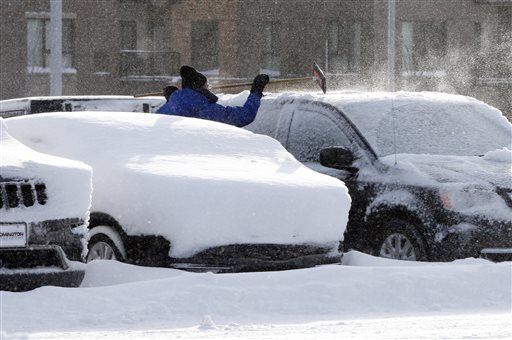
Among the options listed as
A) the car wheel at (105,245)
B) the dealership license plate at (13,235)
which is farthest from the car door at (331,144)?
the dealership license plate at (13,235)

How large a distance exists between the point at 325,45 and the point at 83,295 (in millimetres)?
41745

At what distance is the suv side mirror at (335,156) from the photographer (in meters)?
11.0

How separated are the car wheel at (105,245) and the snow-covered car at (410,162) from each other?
227 cm

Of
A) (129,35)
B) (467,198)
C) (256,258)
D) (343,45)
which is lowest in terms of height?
(256,258)

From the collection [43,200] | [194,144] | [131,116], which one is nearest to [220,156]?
[194,144]

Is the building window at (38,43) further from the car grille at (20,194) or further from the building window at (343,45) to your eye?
the car grille at (20,194)

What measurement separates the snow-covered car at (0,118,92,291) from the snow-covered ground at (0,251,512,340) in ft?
0.75

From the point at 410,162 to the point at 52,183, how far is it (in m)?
3.49

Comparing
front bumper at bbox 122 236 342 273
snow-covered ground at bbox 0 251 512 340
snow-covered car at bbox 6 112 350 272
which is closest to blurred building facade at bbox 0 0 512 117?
snow-covered car at bbox 6 112 350 272

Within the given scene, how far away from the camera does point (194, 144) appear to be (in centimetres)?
1037

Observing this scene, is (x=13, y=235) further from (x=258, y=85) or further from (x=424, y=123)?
(x=424, y=123)

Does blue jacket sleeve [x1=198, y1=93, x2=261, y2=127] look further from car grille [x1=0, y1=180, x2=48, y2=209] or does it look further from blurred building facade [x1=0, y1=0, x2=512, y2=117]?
blurred building facade [x1=0, y1=0, x2=512, y2=117]

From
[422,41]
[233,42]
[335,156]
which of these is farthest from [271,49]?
[335,156]

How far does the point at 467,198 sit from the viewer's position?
1055 centimetres
